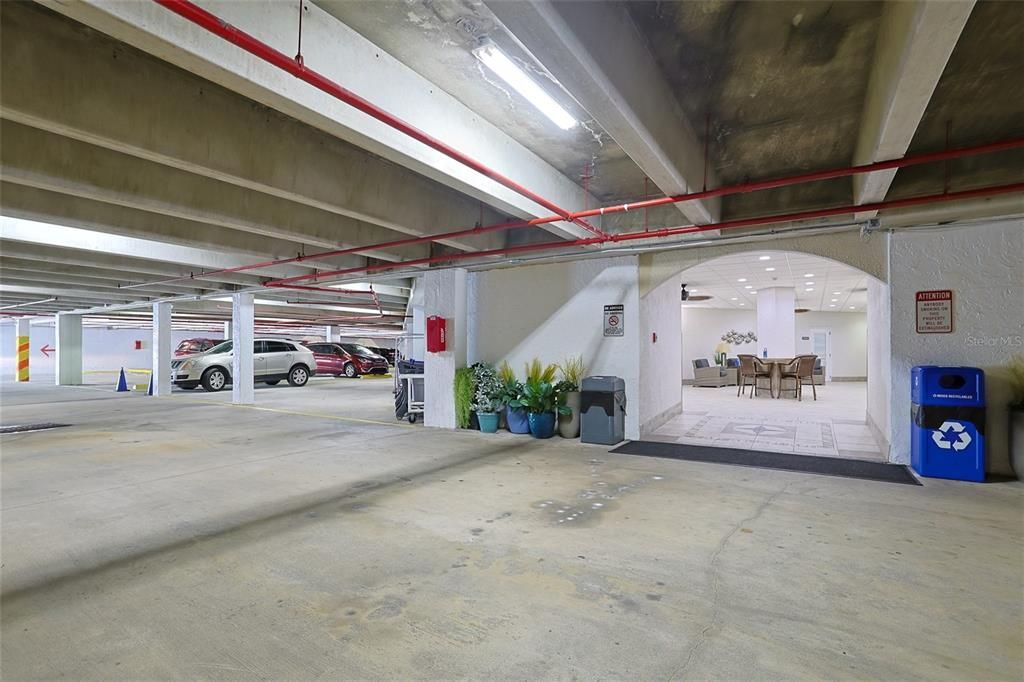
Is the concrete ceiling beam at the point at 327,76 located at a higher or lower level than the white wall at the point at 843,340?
higher

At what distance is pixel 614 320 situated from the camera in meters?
6.21

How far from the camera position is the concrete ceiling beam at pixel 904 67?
1873mm

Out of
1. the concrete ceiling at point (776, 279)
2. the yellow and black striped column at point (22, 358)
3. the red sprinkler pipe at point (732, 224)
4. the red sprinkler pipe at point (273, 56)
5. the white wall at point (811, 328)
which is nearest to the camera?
the red sprinkler pipe at point (273, 56)

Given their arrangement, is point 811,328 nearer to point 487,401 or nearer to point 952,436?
point 952,436

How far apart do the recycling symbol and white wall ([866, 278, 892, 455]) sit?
2.00ft

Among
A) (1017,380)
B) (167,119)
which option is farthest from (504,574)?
(1017,380)

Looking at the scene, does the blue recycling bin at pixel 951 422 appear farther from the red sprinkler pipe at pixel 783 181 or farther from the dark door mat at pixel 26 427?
the dark door mat at pixel 26 427

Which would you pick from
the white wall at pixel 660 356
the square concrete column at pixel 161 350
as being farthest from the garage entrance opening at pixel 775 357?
the square concrete column at pixel 161 350

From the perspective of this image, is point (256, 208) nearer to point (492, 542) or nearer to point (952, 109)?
point (492, 542)

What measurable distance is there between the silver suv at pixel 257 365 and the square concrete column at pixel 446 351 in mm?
7788

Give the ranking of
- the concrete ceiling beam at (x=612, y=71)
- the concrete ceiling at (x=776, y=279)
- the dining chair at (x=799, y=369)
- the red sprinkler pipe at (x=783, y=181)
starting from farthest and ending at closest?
1. the dining chair at (x=799, y=369)
2. the concrete ceiling at (x=776, y=279)
3. the red sprinkler pipe at (x=783, y=181)
4. the concrete ceiling beam at (x=612, y=71)

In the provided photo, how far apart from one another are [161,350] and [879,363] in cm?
1436

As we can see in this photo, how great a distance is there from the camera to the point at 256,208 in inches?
201

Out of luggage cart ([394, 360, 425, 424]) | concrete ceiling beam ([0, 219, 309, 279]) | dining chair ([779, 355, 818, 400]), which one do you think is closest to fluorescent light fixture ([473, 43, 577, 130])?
luggage cart ([394, 360, 425, 424])
